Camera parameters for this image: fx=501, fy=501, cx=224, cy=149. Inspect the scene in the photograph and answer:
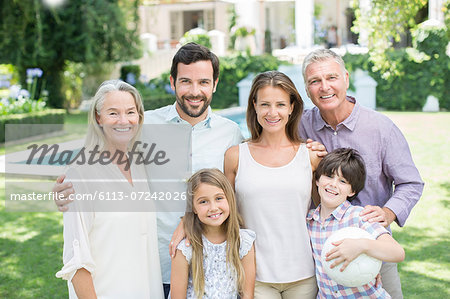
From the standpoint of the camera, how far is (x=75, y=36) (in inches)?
598

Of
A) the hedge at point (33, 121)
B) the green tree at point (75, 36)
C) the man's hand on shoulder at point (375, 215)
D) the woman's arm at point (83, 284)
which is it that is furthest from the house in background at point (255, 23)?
the woman's arm at point (83, 284)

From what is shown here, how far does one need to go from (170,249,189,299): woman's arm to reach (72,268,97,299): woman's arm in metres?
0.42

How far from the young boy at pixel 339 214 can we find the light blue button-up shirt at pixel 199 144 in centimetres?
55

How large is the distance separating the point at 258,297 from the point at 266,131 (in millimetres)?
837

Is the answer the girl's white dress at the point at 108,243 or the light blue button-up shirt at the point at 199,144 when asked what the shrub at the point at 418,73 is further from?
the girl's white dress at the point at 108,243

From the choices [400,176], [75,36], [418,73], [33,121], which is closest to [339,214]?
[400,176]

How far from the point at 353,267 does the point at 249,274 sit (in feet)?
1.64

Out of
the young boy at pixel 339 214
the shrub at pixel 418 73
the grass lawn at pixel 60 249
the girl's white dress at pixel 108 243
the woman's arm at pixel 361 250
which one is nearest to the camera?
the girl's white dress at pixel 108 243

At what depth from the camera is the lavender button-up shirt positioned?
258cm

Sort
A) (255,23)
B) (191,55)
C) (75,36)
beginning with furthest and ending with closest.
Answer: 1. (255,23)
2. (75,36)
3. (191,55)

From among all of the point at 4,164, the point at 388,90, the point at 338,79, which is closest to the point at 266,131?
the point at 338,79

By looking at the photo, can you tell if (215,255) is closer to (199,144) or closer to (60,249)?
(199,144)

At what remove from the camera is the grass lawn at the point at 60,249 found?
4.37 metres

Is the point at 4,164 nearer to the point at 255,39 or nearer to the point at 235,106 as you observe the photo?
the point at 235,106
